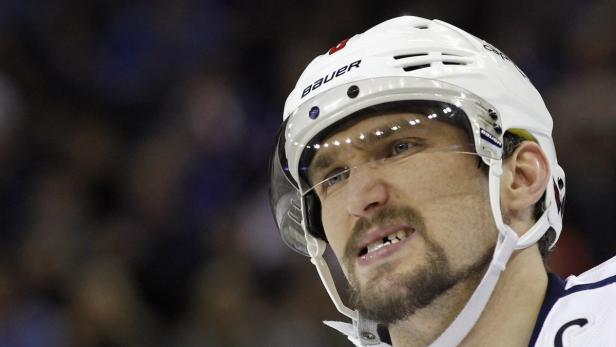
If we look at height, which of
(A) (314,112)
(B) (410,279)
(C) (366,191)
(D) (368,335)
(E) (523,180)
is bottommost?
(D) (368,335)

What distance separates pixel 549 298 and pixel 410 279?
375 millimetres

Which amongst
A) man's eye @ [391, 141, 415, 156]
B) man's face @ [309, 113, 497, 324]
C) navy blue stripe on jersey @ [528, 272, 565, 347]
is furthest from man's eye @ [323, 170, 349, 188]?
navy blue stripe on jersey @ [528, 272, 565, 347]

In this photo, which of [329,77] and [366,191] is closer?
[366,191]

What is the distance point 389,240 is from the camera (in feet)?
7.97

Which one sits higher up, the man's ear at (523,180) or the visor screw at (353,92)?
the visor screw at (353,92)

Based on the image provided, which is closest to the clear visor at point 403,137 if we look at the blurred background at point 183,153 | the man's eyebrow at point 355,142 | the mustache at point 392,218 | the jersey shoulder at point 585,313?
the man's eyebrow at point 355,142

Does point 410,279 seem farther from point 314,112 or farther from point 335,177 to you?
point 314,112

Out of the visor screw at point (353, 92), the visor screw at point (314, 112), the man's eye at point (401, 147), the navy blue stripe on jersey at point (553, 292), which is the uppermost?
the visor screw at point (353, 92)

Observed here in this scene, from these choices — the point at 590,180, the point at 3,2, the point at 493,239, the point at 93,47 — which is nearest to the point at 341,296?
the point at 493,239

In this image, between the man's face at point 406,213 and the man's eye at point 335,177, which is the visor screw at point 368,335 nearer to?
the man's face at point 406,213

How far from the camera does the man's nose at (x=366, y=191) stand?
2.44 meters

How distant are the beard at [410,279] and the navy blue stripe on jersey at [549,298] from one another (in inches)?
7.0

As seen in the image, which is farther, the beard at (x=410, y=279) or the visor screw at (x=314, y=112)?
the visor screw at (x=314, y=112)

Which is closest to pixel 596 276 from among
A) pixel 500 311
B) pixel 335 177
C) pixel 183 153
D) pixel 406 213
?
pixel 500 311
